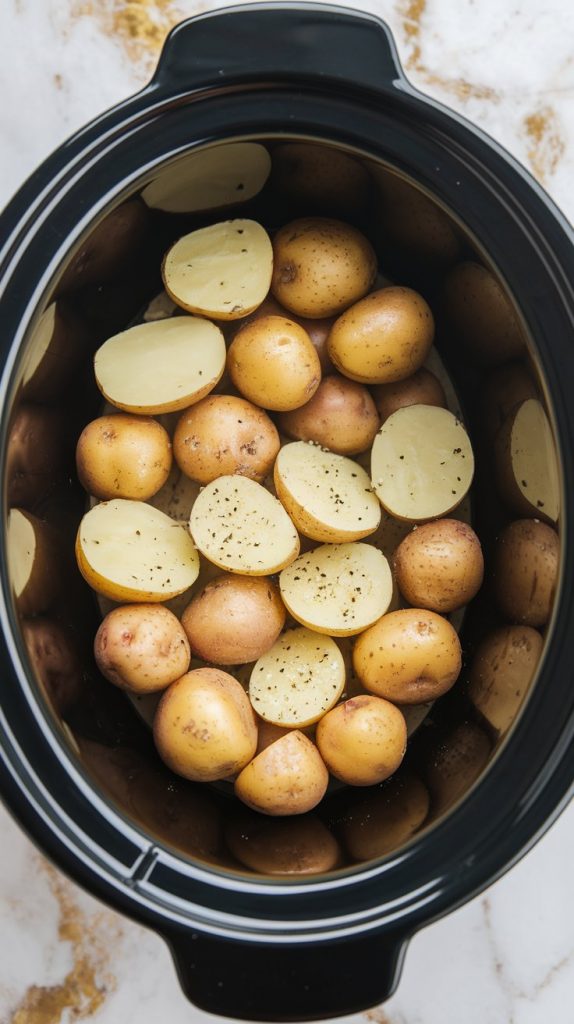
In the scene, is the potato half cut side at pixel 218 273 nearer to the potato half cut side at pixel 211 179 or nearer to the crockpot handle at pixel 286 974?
the potato half cut side at pixel 211 179

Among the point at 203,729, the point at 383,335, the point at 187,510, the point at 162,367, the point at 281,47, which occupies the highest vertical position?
the point at 281,47

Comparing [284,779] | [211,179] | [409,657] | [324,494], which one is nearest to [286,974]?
[284,779]

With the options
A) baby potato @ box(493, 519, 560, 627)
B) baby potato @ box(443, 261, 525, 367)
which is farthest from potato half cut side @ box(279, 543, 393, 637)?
baby potato @ box(443, 261, 525, 367)

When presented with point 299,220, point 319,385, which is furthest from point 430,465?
point 299,220

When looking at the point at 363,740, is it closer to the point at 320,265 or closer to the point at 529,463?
the point at 529,463

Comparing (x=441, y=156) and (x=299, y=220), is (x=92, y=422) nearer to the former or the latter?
(x=299, y=220)

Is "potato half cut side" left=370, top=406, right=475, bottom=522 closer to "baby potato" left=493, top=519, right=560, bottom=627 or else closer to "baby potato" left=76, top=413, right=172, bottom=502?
"baby potato" left=493, top=519, right=560, bottom=627

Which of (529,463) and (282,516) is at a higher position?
(529,463)
